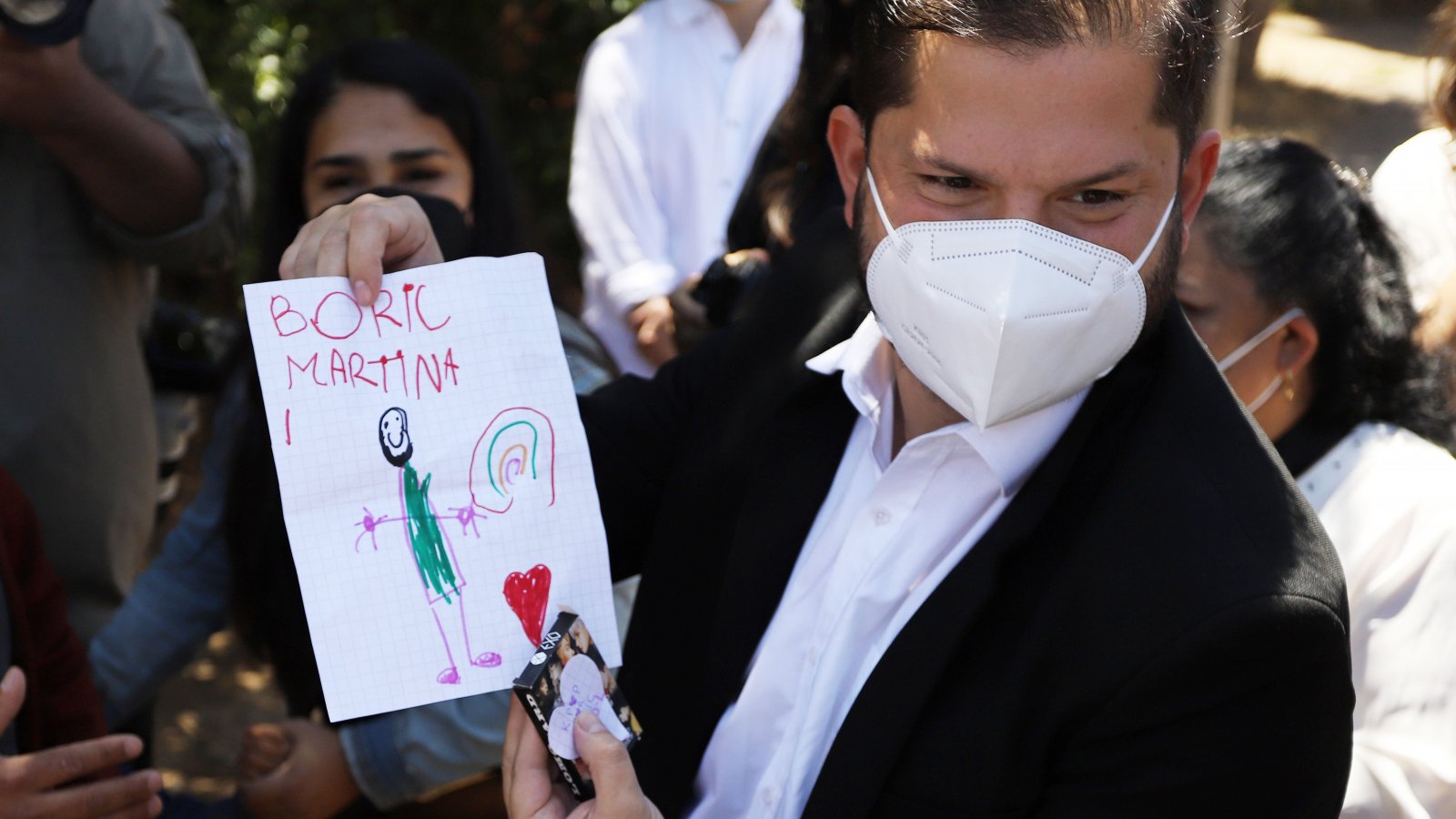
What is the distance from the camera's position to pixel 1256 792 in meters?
1.27

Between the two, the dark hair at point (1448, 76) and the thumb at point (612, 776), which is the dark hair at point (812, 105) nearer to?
the dark hair at point (1448, 76)

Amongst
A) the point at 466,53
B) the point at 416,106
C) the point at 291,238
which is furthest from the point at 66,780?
the point at 466,53

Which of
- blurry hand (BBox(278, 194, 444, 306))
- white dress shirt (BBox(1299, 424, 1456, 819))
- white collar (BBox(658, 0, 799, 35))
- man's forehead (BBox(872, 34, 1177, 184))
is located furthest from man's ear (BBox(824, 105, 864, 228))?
white collar (BBox(658, 0, 799, 35))

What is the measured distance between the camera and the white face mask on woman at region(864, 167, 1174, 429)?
138 cm

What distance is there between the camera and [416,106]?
Answer: 256cm

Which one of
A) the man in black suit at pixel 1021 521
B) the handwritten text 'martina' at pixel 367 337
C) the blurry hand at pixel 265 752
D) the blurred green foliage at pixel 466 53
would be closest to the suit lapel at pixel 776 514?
the man in black suit at pixel 1021 521

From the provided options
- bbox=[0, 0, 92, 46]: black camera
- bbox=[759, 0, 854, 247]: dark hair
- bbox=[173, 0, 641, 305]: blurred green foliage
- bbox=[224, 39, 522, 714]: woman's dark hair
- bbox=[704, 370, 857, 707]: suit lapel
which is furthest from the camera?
bbox=[173, 0, 641, 305]: blurred green foliage

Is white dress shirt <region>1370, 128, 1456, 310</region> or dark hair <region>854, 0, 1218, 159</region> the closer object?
dark hair <region>854, 0, 1218, 159</region>

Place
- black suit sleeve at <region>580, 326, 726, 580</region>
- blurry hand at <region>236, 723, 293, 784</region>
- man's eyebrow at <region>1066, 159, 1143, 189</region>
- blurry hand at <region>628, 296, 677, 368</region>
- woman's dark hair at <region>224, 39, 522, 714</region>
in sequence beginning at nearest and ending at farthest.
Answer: man's eyebrow at <region>1066, 159, 1143, 189</region>
black suit sleeve at <region>580, 326, 726, 580</region>
blurry hand at <region>236, 723, 293, 784</region>
woman's dark hair at <region>224, 39, 522, 714</region>
blurry hand at <region>628, 296, 677, 368</region>

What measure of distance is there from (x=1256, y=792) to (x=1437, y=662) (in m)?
0.81

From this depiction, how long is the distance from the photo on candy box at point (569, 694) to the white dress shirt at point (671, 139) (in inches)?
95.6

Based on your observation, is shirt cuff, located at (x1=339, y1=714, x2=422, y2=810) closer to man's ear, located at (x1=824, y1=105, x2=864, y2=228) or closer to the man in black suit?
the man in black suit

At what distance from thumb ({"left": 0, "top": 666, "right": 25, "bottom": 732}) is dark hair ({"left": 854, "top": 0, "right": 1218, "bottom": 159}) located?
1.38 metres

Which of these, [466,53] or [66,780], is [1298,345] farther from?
[466,53]
